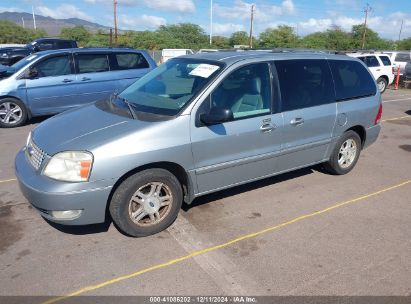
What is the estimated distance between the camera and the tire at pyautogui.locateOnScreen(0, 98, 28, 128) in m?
8.09

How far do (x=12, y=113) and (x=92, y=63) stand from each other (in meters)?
2.03

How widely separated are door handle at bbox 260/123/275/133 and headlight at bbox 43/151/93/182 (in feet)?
6.05

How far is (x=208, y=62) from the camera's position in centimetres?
423

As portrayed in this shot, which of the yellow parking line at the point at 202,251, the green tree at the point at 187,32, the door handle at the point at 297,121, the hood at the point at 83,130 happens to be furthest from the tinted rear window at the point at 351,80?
the green tree at the point at 187,32

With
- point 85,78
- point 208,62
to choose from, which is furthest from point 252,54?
point 85,78

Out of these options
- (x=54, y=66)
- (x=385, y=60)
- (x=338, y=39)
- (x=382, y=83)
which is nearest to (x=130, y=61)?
(x=54, y=66)

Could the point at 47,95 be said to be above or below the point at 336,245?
above

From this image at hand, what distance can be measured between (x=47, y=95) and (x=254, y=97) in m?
5.68

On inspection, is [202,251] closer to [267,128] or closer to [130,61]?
[267,128]

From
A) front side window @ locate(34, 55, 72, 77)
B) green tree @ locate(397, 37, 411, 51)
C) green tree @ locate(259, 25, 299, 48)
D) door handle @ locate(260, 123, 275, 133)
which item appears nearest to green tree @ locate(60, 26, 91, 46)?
green tree @ locate(259, 25, 299, 48)

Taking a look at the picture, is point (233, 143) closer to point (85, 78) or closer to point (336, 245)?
point (336, 245)

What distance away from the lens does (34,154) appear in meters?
3.64

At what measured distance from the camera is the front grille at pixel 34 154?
3.49 meters

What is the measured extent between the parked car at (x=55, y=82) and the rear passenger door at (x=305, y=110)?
490cm
